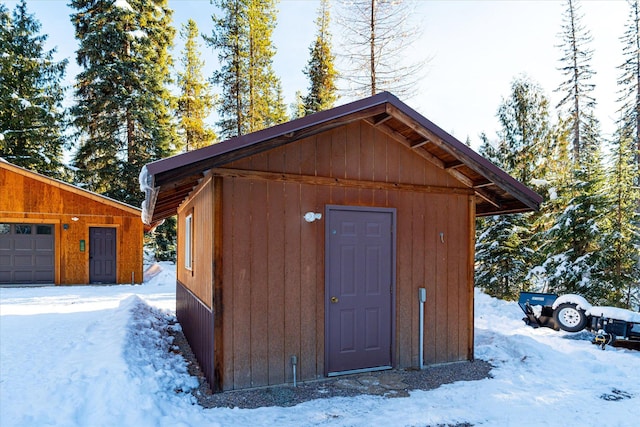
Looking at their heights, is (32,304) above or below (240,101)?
below

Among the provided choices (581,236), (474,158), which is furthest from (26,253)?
(581,236)

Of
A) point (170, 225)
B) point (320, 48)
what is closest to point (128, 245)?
point (170, 225)

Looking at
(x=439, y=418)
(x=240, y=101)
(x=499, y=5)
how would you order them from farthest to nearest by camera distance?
(x=240, y=101) → (x=499, y=5) → (x=439, y=418)

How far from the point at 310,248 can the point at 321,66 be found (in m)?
18.6

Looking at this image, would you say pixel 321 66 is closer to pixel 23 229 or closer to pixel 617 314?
pixel 23 229

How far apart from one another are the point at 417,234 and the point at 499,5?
29.0 feet

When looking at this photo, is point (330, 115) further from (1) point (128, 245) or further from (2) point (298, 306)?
(1) point (128, 245)

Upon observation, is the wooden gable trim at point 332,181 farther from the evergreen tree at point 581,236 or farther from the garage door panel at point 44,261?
the garage door panel at point 44,261

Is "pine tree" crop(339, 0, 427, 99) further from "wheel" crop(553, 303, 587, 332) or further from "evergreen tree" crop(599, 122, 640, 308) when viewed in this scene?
"wheel" crop(553, 303, 587, 332)

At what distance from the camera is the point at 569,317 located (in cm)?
701

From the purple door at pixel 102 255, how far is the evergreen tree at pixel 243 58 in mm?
7913

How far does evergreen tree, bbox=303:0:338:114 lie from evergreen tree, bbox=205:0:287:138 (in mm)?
2875

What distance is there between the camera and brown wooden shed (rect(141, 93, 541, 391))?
171 inches

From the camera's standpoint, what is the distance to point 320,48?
21.5m
